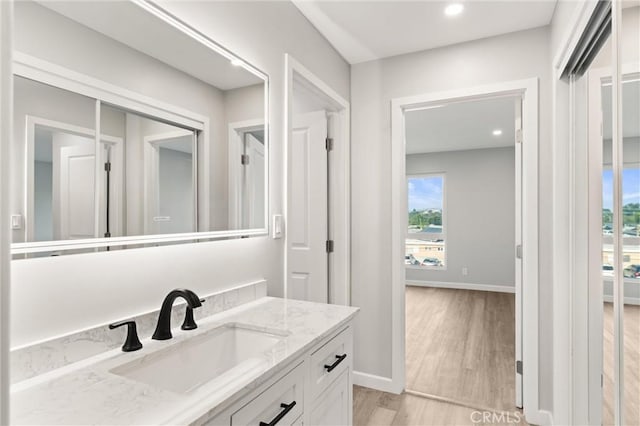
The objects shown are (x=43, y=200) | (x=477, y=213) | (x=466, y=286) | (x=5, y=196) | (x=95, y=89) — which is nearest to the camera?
(x=5, y=196)

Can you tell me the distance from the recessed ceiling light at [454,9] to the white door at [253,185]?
135cm

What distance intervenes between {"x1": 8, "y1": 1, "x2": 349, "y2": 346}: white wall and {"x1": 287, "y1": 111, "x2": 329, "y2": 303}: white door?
0.51 meters

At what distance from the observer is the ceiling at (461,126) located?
4.07m

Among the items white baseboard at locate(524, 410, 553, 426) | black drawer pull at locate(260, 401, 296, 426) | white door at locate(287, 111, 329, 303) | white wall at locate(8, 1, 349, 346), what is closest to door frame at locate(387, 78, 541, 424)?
white baseboard at locate(524, 410, 553, 426)

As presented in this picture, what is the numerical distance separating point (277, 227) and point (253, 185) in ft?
0.91

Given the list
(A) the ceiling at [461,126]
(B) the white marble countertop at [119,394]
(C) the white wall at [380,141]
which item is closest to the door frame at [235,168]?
(B) the white marble countertop at [119,394]

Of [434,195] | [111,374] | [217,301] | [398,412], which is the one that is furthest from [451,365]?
[434,195]

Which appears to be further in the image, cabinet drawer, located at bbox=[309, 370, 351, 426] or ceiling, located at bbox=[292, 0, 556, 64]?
ceiling, located at bbox=[292, 0, 556, 64]

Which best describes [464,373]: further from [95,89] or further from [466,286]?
[466,286]

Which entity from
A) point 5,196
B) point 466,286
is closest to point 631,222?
point 5,196

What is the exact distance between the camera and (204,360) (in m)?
1.20

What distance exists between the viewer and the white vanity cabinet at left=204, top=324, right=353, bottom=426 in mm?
871

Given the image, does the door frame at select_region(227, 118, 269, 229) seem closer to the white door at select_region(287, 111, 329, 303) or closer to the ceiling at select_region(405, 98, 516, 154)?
the white door at select_region(287, 111, 329, 303)

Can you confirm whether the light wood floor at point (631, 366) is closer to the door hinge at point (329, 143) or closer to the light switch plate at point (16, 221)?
the light switch plate at point (16, 221)
